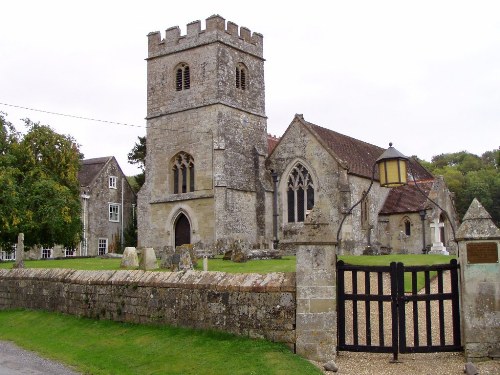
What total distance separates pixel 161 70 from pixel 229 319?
27.9 meters

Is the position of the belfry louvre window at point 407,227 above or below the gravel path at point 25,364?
above

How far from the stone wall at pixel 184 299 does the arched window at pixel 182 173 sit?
63.6 feet

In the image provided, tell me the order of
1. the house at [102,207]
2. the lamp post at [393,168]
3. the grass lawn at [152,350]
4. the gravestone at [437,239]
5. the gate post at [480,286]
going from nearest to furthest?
the grass lawn at [152,350], the gate post at [480,286], the lamp post at [393,168], the gravestone at [437,239], the house at [102,207]

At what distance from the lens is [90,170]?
161ft

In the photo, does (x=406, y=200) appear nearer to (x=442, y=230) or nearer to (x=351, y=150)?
(x=442, y=230)

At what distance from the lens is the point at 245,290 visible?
1120 centimetres

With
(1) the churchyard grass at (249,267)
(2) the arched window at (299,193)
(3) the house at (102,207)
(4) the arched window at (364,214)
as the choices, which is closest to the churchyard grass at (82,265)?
(1) the churchyard grass at (249,267)

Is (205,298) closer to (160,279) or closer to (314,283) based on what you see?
(160,279)

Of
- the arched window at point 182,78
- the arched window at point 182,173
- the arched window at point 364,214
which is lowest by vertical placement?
the arched window at point 364,214

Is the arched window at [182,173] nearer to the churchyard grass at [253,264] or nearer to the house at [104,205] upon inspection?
the churchyard grass at [253,264]

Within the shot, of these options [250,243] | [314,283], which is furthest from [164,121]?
[314,283]

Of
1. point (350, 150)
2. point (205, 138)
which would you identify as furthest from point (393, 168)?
point (350, 150)

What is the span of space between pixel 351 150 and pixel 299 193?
5138mm

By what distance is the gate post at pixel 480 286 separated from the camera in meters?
10.4
